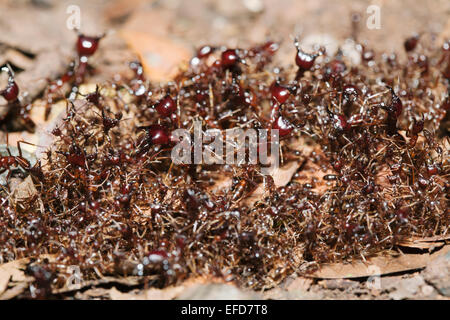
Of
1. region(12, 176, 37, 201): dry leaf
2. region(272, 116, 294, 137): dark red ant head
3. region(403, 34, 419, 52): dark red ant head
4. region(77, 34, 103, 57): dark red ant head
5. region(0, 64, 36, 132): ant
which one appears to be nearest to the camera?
region(12, 176, 37, 201): dry leaf

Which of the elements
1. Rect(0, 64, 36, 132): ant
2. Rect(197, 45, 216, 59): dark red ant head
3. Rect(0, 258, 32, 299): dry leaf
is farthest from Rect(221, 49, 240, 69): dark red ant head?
Rect(0, 258, 32, 299): dry leaf

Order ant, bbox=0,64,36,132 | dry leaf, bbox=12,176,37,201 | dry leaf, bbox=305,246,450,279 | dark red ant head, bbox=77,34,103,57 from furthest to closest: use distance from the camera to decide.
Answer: dark red ant head, bbox=77,34,103,57 < ant, bbox=0,64,36,132 < dry leaf, bbox=12,176,37,201 < dry leaf, bbox=305,246,450,279

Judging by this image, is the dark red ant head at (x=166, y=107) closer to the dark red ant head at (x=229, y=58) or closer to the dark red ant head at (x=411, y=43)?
the dark red ant head at (x=229, y=58)

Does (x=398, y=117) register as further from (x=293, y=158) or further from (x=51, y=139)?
(x=51, y=139)

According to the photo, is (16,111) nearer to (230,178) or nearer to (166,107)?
(166,107)

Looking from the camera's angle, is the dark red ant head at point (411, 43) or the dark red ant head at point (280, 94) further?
the dark red ant head at point (411, 43)

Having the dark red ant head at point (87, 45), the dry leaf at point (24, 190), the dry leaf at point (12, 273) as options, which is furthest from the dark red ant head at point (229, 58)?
the dry leaf at point (12, 273)

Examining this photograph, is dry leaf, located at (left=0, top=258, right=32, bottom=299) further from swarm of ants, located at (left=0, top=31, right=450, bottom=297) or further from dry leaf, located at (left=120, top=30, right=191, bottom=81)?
dry leaf, located at (left=120, top=30, right=191, bottom=81)
